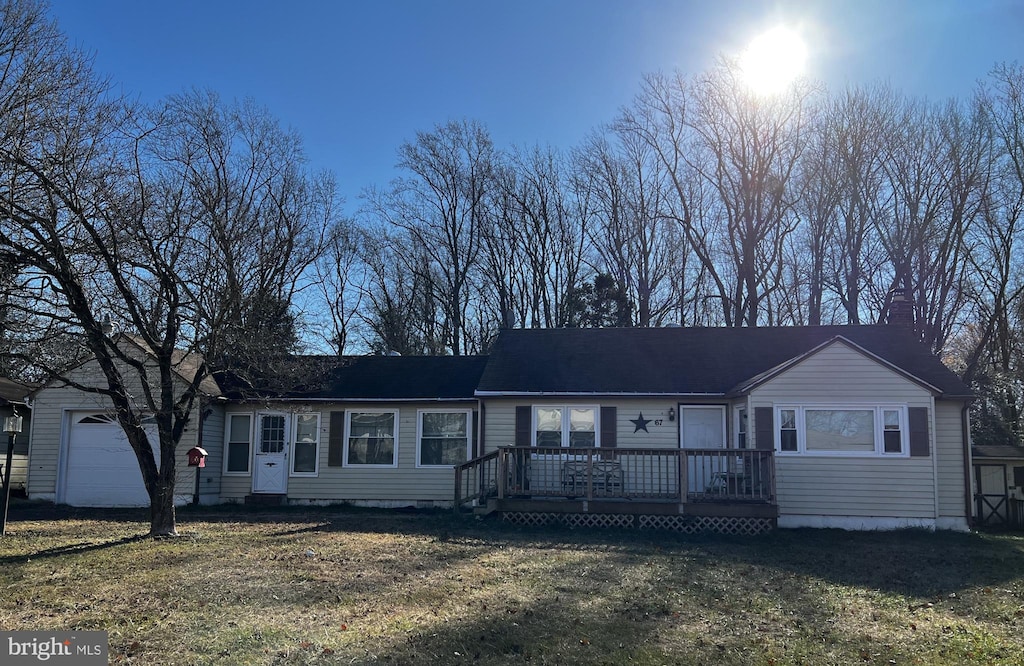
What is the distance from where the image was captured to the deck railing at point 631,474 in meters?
13.7

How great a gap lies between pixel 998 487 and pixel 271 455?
55.8 feet

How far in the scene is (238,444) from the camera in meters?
18.3

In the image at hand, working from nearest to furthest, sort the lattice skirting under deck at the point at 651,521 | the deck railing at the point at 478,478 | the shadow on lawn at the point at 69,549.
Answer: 1. the shadow on lawn at the point at 69,549
2. the lattice skirting under deck at the point at 651,521
3. the deck railing at the point at 478,478

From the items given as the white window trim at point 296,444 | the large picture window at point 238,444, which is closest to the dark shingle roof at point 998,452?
the white window trim at point 296,444

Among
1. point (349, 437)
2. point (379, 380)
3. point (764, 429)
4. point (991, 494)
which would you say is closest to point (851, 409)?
point (764, 429)

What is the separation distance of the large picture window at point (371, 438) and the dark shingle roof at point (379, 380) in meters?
0.57

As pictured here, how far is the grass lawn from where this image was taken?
6102 millimetres

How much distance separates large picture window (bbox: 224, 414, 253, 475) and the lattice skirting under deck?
7.32m

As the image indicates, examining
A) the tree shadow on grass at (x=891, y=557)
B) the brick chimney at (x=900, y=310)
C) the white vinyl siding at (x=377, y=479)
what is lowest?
the tree shadow on grass at (x=891, y=557)

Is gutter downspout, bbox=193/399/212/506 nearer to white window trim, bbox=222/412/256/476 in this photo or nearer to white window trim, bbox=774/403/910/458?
white window trim, bbox=222/412/256/476

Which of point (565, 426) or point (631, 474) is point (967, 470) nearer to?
point (631, 474)

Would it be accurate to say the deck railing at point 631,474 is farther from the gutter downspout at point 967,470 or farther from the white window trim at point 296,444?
the white window trim at point 296,444

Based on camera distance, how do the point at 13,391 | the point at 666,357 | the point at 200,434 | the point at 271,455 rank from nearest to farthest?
the point at 666,357
the point at 200,434
the point at 271,455
the point at 13,391

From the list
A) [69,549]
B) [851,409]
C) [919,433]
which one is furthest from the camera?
[851,409]
